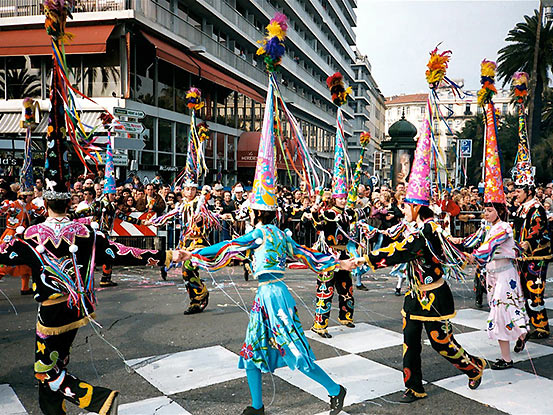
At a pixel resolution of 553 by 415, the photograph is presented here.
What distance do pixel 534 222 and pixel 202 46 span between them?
19758 millimetres

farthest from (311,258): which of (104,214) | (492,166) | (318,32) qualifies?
(318,32)

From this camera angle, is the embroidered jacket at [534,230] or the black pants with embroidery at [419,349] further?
the embroidered jacket at [534,230]

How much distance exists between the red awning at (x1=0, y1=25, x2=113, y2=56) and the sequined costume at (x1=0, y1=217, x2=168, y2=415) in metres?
15.3

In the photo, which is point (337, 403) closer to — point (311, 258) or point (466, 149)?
point (311, 258)

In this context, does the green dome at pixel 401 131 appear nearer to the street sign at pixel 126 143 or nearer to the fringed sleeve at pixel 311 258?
the street sign at pixel 126 143

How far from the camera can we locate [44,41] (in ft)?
62.1

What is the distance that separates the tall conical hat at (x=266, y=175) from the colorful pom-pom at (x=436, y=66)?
1.94 metres

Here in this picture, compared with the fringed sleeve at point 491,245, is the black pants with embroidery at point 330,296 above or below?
below

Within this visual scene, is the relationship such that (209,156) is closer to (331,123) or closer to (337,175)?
(337,175)

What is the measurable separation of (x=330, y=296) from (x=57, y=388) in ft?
11.8

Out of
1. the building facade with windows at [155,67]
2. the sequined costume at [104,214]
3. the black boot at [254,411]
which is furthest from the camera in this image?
the building facade with windows at [155,67]

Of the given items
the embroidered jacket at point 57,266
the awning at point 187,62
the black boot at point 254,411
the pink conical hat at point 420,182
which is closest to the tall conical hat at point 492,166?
the pink conical hat at point 420,182

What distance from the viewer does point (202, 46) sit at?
75.7 ft

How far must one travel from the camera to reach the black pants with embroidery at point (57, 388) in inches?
137
